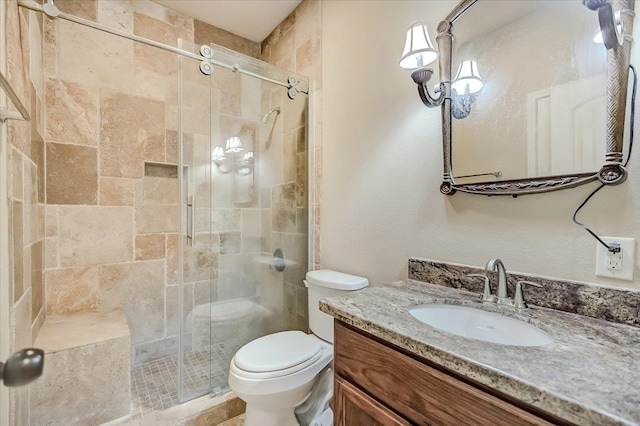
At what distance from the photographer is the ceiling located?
2.11 meters

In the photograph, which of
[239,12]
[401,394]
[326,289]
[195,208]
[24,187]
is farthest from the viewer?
[239,12]

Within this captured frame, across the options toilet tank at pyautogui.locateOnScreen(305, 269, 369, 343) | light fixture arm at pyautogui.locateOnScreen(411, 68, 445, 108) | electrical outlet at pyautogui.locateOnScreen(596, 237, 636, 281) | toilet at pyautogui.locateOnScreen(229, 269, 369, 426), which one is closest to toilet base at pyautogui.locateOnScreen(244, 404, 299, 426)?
toilet at pyautogui.locateOnScreen(229, 269, 369, 426)

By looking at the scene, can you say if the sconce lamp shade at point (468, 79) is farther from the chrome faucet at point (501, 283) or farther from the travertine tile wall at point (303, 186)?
the travertine tile wall at point (303, 186)

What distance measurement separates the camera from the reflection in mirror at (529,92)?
2.88ft

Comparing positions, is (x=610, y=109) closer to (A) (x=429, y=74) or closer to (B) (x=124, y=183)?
(A) (x=429, y=74)

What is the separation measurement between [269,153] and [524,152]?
4.57ft

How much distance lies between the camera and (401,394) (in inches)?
29.7

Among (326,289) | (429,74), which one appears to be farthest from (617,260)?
(326,289)

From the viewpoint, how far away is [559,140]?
0.94m

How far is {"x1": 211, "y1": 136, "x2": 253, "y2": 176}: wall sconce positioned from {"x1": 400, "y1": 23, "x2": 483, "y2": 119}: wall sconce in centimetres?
104

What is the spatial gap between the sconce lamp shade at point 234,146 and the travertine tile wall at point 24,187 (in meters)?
0.87

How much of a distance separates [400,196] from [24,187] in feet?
5.53

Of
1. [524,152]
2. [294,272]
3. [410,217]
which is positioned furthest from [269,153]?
[524,152]

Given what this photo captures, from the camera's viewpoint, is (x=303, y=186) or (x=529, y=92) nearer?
(x=529, y=92)
